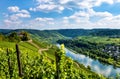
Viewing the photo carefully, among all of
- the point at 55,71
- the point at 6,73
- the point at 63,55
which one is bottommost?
the point at 6,73

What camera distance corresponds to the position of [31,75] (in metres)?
38.1

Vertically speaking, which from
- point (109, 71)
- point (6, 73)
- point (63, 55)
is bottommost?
point (109, 71)

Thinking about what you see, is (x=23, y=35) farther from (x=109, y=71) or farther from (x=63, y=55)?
(x=63, y=55)

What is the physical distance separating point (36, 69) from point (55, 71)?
4.83 metres

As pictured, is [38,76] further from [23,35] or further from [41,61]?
[23,35]

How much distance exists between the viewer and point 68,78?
134ft

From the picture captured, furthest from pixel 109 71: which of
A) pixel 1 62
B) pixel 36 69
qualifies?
pixel 36 69

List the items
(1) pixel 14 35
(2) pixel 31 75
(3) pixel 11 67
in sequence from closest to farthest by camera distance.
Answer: (2) pixel 31 75
(3) pixel 11 67
(1) pixel 14 35

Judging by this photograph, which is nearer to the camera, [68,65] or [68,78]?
[68,65]

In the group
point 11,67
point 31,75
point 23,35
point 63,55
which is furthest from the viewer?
point 23,35

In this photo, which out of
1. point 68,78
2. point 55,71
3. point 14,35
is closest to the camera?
point 55,71

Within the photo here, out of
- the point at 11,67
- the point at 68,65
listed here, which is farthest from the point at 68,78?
the point at 11,67

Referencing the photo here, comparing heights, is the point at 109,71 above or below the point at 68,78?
below

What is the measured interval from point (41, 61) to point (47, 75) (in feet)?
23.7
